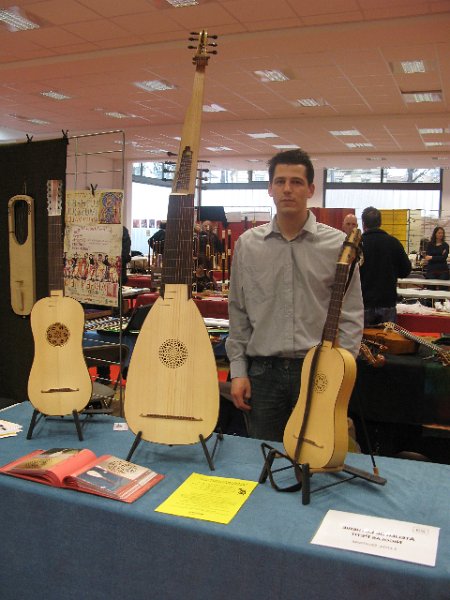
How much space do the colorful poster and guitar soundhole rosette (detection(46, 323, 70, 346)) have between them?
396mm

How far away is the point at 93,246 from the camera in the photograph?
2.33 meters

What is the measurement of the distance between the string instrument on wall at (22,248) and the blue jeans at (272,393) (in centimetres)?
114

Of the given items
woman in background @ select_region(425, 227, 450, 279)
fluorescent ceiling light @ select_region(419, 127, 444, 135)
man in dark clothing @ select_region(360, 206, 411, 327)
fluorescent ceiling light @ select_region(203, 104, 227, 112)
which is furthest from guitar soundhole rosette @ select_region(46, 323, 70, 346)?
fluorescent ceiling light @ select_region(419, 127, 444, 135)

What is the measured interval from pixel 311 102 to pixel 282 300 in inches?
318

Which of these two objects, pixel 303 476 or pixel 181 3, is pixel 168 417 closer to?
pixel 303 476

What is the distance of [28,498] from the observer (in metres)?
1.46

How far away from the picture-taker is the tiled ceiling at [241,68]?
553 centimetres

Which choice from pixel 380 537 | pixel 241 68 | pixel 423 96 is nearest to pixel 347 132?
pixel 423 96

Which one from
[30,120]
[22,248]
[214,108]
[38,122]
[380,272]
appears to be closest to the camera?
[22,248]

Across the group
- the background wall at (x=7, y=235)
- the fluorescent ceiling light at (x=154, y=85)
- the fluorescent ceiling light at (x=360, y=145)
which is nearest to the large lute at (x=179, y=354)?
the background wall at (x=7, y=235)

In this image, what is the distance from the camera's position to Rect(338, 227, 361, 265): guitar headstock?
1.54 meters

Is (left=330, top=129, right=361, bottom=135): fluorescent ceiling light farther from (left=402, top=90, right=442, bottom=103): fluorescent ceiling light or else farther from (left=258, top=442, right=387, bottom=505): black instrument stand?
(left=258, top=442, right=387, bottom=505): black instrument stand

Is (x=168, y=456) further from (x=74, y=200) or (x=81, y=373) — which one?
(x=74, y=200)

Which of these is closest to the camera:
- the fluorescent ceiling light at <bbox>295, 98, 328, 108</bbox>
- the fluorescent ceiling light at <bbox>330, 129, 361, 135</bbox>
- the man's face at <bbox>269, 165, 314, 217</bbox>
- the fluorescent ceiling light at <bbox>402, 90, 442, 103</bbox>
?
the man's face at <bbox>269, 165, 314, 217</bbox>
